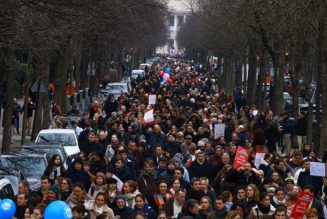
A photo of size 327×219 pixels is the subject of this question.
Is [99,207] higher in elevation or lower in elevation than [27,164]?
higher

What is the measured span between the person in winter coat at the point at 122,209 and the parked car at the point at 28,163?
621 cm

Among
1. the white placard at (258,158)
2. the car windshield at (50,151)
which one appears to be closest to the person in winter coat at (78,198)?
the white placard at (258,158)

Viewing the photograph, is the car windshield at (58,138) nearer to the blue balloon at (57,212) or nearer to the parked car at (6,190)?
the parked car at (6,190)

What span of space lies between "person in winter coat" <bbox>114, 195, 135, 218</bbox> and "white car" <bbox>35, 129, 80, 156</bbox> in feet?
44.6

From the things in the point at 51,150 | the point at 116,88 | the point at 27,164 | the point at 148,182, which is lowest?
the point at 116,88

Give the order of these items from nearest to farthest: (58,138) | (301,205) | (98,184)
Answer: (301,205) < (98,184) < (58,138)

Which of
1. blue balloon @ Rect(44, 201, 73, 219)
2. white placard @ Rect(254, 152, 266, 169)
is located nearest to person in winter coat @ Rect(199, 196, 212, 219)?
blue balloon @ Rect(44, 201, 73, 219)

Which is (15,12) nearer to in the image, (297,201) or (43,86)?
(297,201)

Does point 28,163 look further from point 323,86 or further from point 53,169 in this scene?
point 323,86

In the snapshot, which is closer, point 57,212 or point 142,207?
point 57,212

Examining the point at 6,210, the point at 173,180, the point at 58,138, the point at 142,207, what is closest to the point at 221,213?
the point at 142,207

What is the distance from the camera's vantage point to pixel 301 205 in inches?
620

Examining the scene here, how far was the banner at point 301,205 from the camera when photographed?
15.7m

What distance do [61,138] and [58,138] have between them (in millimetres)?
94
